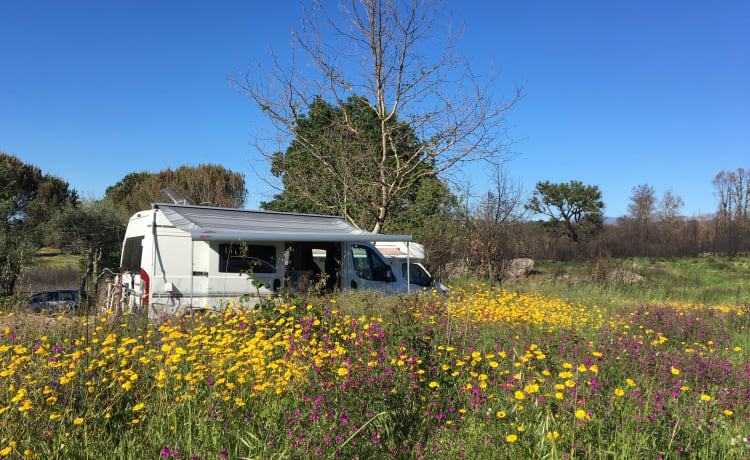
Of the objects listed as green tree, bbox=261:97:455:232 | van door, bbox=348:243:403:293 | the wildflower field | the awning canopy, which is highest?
green tree, bbox=261:97:455:232

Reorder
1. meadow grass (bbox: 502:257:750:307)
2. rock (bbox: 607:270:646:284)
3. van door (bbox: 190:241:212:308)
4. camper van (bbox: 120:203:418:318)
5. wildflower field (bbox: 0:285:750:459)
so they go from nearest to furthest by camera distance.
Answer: wildflower field (bbox: 0:285:750:459) < camper van (bbox: 120:203:418:318) < van door (bbox: 190:241:212:308) < meadow grass (bbox: 502:257:750:307) < rock (bbox: 607:270:646:284)

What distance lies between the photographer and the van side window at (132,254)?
9.15 meters

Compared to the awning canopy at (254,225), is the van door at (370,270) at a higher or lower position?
lower

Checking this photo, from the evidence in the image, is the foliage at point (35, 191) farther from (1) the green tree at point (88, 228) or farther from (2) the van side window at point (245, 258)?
(2) the van side window at point (245, 258)

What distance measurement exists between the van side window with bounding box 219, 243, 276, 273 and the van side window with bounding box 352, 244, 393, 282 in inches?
85.8

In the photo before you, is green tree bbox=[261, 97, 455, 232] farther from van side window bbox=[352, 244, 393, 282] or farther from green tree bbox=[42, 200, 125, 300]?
green tree bbox=[42, 200, 125, 300]

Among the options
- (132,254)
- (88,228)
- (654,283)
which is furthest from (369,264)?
(88,228)

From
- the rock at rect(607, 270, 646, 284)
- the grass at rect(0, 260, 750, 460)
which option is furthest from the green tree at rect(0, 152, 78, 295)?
the rock at rect(607, 270, 646, 284)

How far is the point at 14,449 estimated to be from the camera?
2.58 m

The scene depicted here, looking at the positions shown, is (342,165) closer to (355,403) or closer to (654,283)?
(355,403)

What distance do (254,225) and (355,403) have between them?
24.1 ft

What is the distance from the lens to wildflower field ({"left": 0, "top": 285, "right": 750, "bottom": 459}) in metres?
2.73

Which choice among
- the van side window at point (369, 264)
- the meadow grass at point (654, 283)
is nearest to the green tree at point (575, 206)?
the meadow grass at point (654, 283)

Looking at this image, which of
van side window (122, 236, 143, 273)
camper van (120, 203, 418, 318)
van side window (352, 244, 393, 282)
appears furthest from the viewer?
van side window (352, 244, 393, 282)
